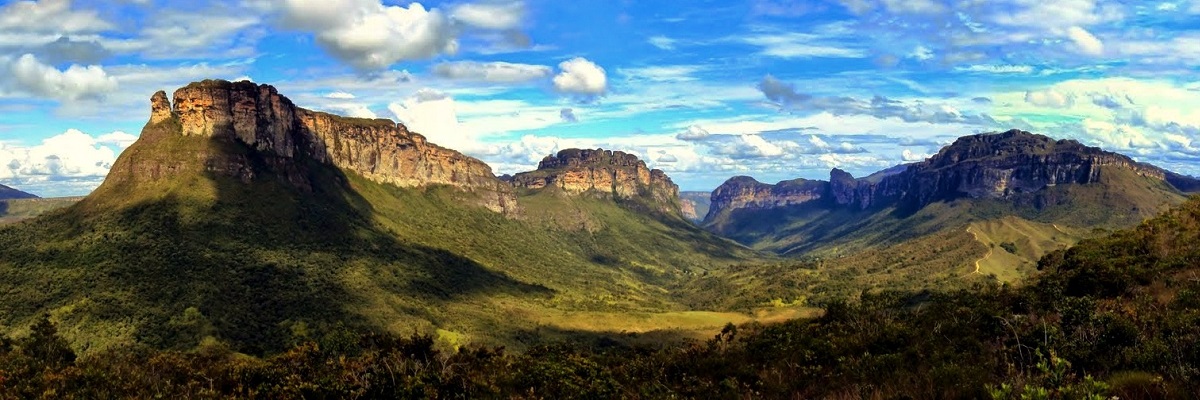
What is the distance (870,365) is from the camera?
30062 millimetres

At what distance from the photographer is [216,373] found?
43.2 metres

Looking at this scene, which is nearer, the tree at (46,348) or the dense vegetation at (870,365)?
the dense vegetation at (870,365)

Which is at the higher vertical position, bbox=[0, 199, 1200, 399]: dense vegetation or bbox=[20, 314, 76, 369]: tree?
bbox=[0, 199, 1200, 399]: dense vegetation

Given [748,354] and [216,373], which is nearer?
[216,373]

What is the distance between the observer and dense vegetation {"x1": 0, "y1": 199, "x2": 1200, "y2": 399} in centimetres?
2195

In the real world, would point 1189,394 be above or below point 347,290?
above

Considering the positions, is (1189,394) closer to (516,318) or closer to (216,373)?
(216,373)

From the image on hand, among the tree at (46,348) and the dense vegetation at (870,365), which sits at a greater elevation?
the dense vegetation at (870,365)

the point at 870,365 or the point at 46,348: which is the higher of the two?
the point at 870,365

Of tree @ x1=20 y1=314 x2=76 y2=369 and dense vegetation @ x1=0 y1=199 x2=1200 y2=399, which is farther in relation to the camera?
tree @ x1=20 y1=314 x2=76 y2=369

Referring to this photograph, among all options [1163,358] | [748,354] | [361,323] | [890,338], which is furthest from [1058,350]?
[361,323]

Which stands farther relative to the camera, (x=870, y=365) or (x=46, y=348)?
(x=46, y=348)

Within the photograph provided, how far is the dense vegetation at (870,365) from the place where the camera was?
21953 mm

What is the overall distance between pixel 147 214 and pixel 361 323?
291ft
